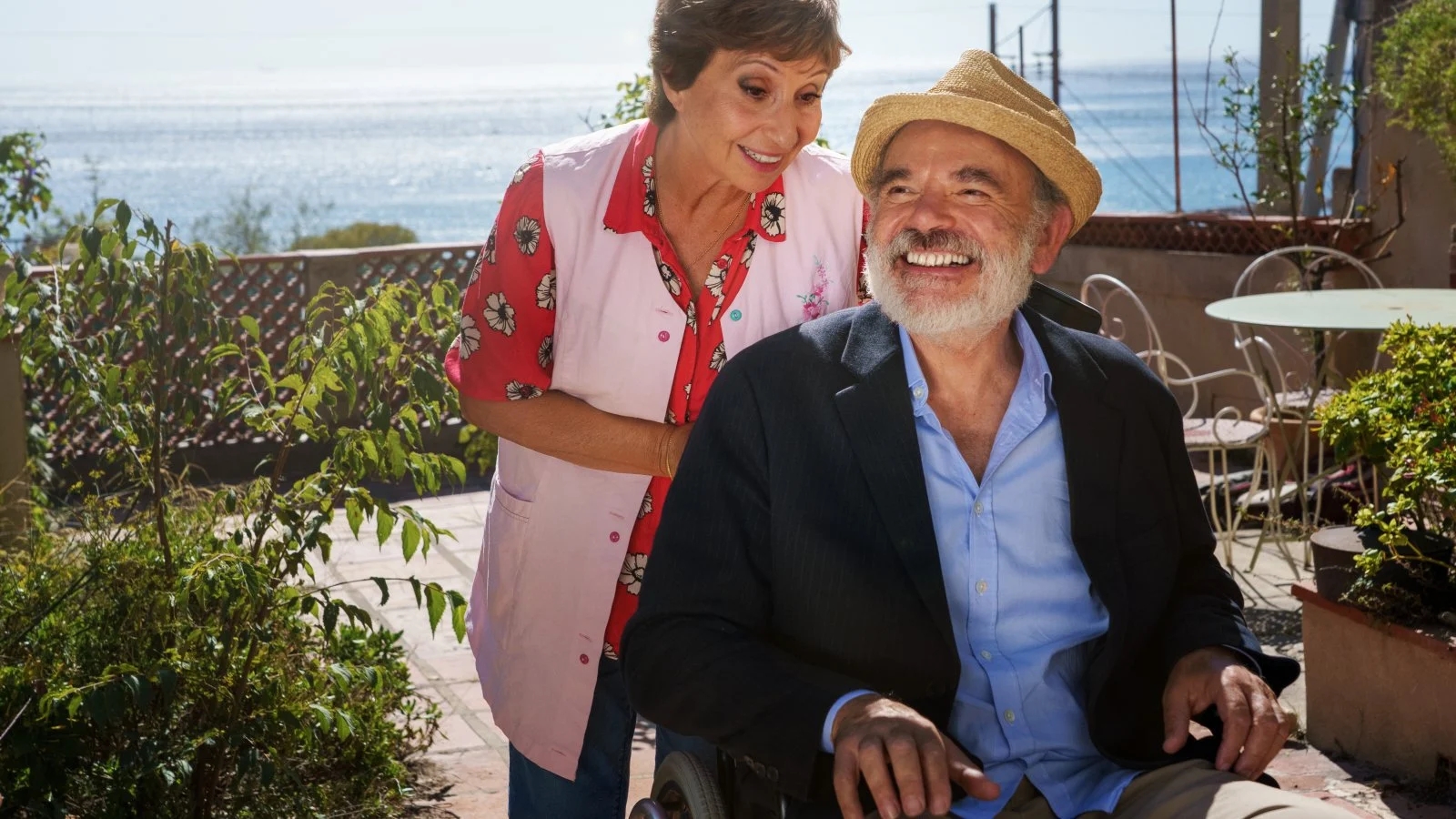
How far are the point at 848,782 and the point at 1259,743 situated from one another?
539 mm

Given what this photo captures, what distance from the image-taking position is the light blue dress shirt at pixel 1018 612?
1.99 metres

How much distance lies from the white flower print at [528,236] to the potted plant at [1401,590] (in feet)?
6.33

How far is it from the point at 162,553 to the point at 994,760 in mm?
1816

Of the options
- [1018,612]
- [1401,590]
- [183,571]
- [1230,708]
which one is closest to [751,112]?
[1018,612]

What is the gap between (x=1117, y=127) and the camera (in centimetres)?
10650

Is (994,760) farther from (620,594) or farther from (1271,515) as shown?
(1271,515)

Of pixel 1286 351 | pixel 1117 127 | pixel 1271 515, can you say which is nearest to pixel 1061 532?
pixel 1271 515

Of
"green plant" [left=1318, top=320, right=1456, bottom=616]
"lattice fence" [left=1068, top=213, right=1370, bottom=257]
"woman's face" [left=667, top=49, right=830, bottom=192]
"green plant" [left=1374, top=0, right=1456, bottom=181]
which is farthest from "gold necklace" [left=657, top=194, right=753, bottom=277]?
"lattice fence" [left=1068, top=213, right=1370, bottom=257]

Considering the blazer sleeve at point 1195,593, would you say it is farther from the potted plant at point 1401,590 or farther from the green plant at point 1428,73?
the green plant at point 1428,73

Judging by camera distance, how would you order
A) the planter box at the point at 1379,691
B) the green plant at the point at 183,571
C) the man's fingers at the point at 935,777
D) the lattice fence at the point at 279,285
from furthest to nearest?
the lattice fence at the point at 279,285 → the planter box at the point at 1379,691 → the green plant at the point at 183,571 → the man's fingers at the point at 935,777

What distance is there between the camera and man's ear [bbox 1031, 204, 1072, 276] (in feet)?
7.40

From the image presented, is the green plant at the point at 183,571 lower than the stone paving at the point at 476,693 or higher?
higher

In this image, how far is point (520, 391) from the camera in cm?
222

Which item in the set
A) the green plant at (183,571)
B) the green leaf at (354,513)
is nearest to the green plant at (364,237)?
the green plant at (183,571)
